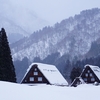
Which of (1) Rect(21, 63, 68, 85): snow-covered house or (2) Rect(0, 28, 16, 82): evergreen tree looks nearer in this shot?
(2) Rect(0, 28, 16, 82): evergreen tree

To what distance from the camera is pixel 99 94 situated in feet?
55.9

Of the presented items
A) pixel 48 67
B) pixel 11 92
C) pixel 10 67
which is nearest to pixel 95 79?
pixel 48 67

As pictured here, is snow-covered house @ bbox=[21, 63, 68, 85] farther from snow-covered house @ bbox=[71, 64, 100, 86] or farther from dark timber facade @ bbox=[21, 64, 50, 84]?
snow-covered house @ bbox=[71, 64, 100, 86]

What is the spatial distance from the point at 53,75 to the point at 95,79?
20810 mm

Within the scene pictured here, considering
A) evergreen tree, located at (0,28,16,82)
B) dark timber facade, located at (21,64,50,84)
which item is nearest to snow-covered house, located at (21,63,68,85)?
dark timber facade, located at (21,64,50,84)

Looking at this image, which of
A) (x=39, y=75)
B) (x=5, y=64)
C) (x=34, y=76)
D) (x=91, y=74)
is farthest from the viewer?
(x=91, y=74)

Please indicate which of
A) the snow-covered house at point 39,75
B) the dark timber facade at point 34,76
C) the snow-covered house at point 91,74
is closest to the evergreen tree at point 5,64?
the snow-covered house at point 39,75

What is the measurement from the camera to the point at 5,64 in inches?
1513

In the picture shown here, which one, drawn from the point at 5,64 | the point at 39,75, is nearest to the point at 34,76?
the point at 39,75

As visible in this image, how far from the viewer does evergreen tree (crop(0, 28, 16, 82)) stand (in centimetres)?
3729

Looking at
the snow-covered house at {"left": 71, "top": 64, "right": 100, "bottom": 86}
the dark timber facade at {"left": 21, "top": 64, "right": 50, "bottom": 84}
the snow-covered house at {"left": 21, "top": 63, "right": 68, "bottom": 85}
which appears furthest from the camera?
the snow-covered house at {"left": 71, "top": 64, "right": 100, "bottom": 86}

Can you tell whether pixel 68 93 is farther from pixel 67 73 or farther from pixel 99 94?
pixel 67 73

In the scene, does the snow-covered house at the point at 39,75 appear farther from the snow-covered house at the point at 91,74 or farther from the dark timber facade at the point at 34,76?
the snow-covered house at the point at 91,74

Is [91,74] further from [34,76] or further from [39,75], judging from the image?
[34,76]
